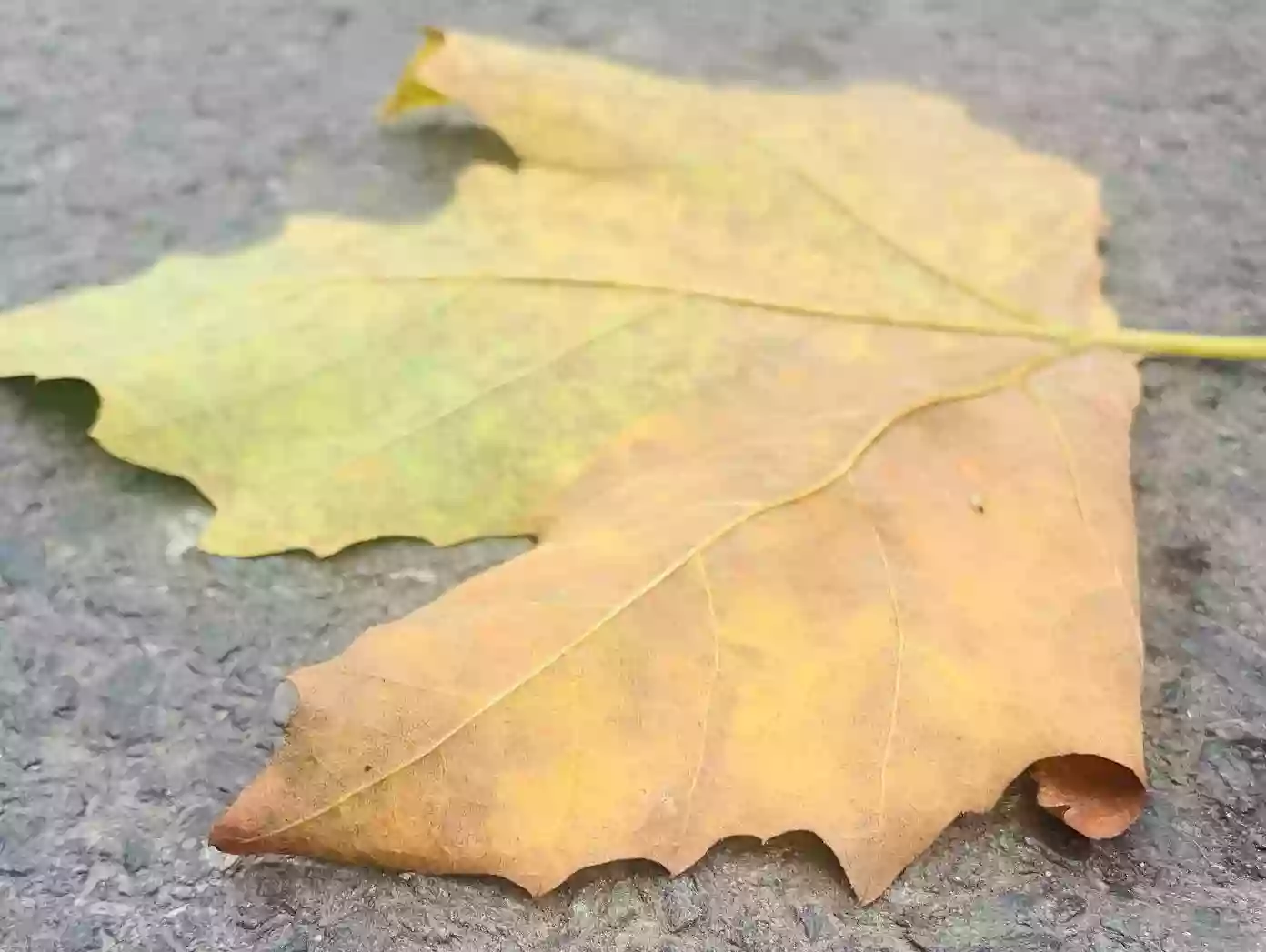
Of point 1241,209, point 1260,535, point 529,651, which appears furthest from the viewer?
point 1241,209

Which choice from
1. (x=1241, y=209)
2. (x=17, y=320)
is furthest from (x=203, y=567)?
(x=1241, y=209)

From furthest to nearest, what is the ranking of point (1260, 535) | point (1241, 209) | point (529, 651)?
point (1241, 209), point (1260, 535), point (529, 651)

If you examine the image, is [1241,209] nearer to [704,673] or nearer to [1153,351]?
[1153,351]

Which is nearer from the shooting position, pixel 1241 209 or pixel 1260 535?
pixel 1260 535

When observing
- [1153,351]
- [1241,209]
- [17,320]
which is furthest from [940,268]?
[17,320]

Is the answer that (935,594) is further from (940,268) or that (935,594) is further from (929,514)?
(940,268)

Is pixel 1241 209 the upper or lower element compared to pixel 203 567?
upper
